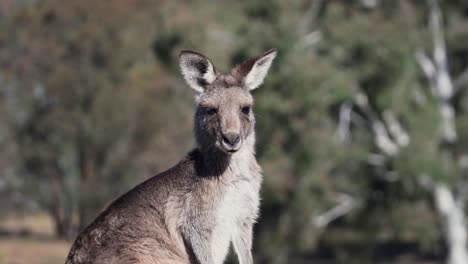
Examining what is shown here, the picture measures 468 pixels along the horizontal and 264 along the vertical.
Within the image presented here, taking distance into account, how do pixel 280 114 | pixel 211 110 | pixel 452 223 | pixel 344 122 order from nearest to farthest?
pixel 211 110, pixel 280 114, pixel 344 122, pixel 452 223

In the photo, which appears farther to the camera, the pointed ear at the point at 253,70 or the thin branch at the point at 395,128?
the thin branch at the point at 395,128

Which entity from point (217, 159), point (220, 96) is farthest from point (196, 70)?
point (217, 159)

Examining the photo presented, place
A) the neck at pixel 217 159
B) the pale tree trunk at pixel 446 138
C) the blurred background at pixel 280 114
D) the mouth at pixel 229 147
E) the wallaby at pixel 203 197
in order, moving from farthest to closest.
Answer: the pale tree trunk at pixel 446 138 < the blurred background at pixel 280 114 < the neck at pixel 217 159 < the mouth at pixel 229 147 < the wallaby at pixel 203 197

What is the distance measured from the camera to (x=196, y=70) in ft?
26.2

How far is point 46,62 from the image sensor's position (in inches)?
1449

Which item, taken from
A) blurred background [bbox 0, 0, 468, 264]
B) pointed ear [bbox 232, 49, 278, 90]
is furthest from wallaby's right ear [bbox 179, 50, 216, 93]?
blurred background [bbox 0, 0, 468, 264]

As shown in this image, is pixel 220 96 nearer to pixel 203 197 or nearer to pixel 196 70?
pixel 196 70

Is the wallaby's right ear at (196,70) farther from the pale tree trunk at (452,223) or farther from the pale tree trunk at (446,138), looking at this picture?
the pale tree trunk at (452,223)

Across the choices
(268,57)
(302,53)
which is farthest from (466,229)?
(268,57)

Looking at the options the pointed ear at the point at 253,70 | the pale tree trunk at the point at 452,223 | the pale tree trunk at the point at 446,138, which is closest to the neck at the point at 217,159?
the pointed ear at the point at 253,70

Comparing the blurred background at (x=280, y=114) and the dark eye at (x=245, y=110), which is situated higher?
the blurred background at (x=280, y=114)

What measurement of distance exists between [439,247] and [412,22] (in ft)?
28.7

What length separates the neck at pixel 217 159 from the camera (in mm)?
7816

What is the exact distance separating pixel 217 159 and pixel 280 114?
21170 mm
